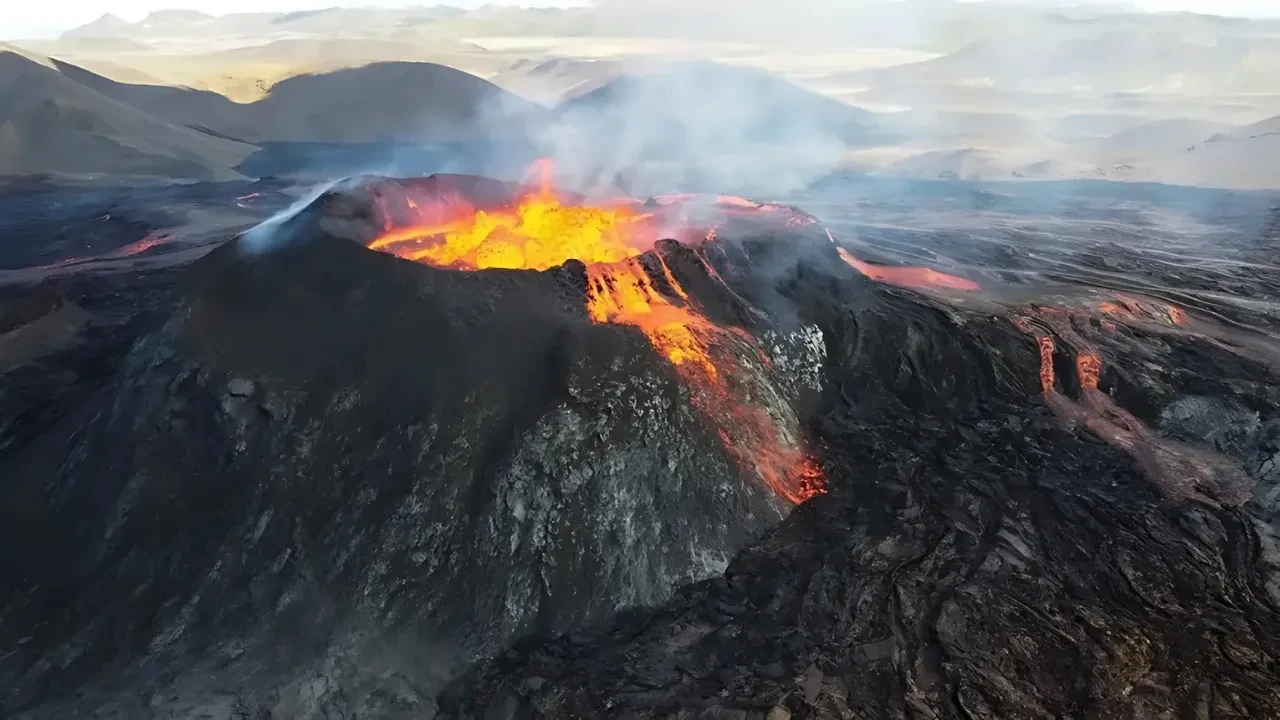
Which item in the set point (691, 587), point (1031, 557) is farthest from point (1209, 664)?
point (691, 587)

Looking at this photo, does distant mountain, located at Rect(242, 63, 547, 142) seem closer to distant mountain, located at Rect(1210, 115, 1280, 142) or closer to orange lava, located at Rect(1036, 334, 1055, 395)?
distant mountain, located at Rect(1210, 115, 1280, 142)

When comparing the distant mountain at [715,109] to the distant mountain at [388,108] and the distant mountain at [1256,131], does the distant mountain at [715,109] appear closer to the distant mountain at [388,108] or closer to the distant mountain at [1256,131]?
the distant mountain at [388,108]

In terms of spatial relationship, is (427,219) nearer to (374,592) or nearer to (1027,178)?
(374,592)

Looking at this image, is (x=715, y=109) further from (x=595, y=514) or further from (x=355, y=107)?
(x=595, y=514)

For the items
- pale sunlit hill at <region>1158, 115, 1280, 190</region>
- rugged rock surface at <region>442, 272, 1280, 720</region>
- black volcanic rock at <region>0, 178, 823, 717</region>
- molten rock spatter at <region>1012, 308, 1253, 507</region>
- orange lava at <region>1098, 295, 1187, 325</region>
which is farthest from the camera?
pale sunlit hill at <region>1158, 115, 1280, 190</region>

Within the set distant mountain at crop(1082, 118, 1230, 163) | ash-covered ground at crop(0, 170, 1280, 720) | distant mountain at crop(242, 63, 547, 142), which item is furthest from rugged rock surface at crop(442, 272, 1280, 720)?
distant mountain at crop(242, 63, 547, 142)

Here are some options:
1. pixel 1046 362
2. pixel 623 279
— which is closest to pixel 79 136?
pixel 623 279
